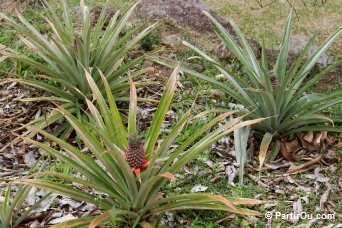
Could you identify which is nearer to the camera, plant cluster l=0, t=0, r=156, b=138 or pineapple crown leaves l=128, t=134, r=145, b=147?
pineapple crown leaves l=128, t=134, r=145, b=147

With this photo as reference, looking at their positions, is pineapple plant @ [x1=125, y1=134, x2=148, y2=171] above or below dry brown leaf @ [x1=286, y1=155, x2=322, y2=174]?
below

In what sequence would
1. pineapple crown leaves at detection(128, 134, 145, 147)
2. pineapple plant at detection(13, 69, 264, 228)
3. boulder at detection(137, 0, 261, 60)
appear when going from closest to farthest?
pineapple crown leaves at detection(128, 134, 145, 147) < pineapple plant at detection(13, 69, 264, 228) < boulder at detection(137, 0, 261, 60)

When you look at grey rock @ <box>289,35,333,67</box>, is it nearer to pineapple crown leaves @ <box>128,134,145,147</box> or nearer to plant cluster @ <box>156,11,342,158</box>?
plant cluster @ <box>156,11,342,158</box>

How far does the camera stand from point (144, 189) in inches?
105

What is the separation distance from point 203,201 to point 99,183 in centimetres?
63

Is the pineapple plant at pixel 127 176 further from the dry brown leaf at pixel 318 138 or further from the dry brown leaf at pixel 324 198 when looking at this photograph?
the dry brown leaf at pixel 318 138

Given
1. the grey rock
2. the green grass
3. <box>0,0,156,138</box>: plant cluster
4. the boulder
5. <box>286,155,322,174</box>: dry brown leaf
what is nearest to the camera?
<box>286,155,322,174</box>: dry brown leaf

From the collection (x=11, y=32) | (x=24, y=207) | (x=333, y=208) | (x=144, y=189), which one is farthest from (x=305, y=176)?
(x=11, y=32)

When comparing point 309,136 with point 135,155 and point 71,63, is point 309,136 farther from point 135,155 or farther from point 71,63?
point 71,63

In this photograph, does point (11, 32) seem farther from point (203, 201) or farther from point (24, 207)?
point (203, 201)

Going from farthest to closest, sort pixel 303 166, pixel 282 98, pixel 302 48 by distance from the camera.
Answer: pixel 302 48
pixel 282 98
pixel 303 166

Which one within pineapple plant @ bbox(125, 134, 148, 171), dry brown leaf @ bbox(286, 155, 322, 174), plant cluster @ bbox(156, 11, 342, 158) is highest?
plant cluster @ bbox(156, 11, 342, 158)

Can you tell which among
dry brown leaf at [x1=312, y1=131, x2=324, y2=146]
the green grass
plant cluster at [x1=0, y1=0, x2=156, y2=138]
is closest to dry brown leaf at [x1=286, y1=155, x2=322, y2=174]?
dry brown leaf at [x1=312, y1=131, x2=324, y2=146]

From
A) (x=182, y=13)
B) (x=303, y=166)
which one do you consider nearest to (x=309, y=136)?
(x=303, y=166)
